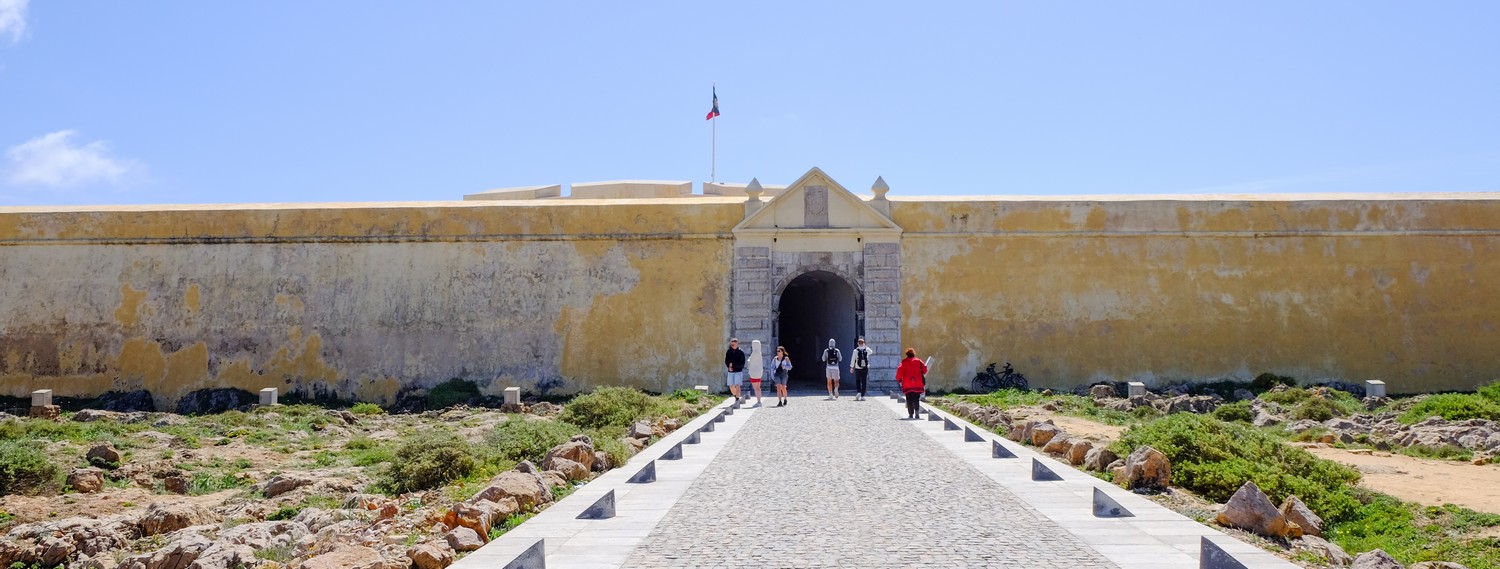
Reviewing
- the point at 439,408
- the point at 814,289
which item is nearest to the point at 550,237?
the point at 439,408

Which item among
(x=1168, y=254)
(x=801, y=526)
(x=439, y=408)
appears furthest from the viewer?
(x=1168, y=254)

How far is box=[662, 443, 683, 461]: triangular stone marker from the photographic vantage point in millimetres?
10578

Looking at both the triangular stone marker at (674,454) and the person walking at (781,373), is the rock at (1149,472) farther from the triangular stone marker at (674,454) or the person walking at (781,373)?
the person walking at (781,373)

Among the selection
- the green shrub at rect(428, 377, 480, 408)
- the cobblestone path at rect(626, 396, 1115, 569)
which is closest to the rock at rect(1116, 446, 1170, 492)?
the cobblestone path at rect(626, 396, 1115, 569)

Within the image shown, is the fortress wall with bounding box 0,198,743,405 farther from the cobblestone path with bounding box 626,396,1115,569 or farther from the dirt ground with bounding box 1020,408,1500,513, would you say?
the cobblestone path with bounding box 626,396,1115,569

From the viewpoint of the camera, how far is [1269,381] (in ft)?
74.2

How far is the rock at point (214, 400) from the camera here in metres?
22.9

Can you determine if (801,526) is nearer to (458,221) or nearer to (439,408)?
(439,408)

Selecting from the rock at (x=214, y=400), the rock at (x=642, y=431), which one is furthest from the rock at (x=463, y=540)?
the rock at (x=214, y=400)

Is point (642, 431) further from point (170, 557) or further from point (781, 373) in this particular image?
point (781, 373)

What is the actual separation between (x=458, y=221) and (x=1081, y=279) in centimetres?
1341

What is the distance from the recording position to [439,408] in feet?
71.9

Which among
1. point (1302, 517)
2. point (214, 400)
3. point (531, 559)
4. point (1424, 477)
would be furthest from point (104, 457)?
point (1424, 477)

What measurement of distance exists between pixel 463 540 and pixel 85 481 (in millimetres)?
7778
